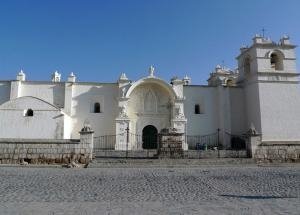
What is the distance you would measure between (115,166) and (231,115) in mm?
16076

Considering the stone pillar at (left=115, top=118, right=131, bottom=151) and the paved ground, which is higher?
the stone pillar at (left=115, top=118, right=131, bottom=151)

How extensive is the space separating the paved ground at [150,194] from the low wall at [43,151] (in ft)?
13.0

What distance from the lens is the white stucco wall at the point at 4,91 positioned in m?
26.1

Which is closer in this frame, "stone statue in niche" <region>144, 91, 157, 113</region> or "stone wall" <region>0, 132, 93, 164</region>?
"stone wall" <region>0, 132, 93, 164</region>

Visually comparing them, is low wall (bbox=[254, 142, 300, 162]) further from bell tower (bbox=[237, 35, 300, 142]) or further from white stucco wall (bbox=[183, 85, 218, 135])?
white stucco wall (bbox=[183, 85, 218, 135])

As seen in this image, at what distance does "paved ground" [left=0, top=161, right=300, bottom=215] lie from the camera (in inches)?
242

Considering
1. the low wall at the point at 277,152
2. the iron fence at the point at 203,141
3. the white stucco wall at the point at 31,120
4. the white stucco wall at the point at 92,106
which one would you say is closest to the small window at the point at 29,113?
the white stucco wall at the point at 31,120

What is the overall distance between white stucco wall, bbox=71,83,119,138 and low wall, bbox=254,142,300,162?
13.2 m

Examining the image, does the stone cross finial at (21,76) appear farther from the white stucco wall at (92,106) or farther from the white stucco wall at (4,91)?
the white stucco wall at (92,106)

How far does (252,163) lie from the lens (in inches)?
612

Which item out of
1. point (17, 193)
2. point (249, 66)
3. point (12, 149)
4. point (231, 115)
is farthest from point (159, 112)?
point (17, 193)

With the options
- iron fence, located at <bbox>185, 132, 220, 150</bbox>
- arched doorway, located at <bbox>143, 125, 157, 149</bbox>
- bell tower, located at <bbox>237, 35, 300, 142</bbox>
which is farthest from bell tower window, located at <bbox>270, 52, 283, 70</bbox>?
arched doorway, located at <bbox>143, 125, 157, 149</bbox>

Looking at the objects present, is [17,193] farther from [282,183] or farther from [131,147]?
[131,147]

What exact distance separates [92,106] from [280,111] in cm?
1506
